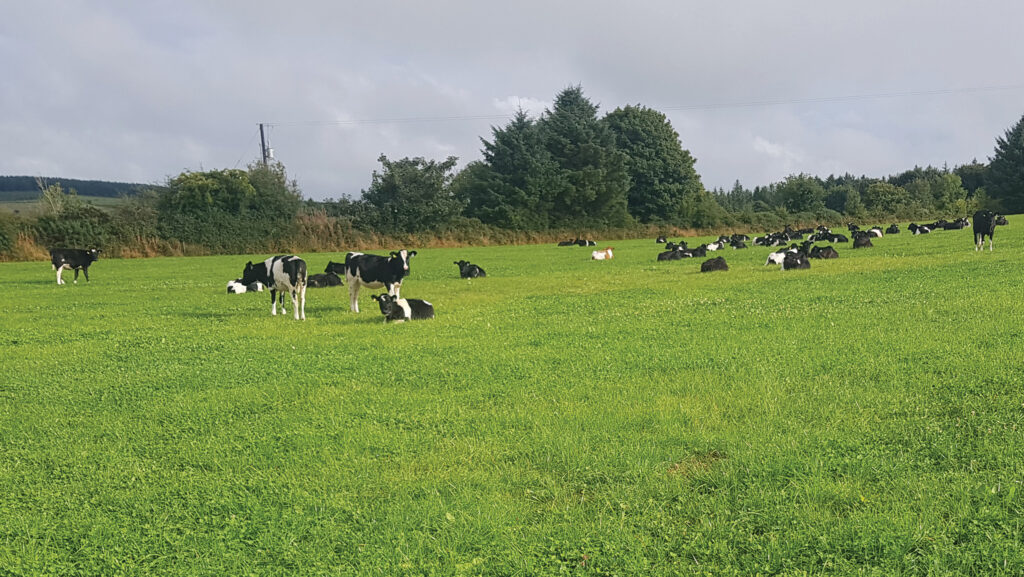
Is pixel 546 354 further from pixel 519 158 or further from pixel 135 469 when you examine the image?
pixel 519 158

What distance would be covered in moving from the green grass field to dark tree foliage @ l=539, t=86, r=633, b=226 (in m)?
56.6

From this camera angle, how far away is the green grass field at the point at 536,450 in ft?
12.5

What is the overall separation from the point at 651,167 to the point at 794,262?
58.8 metres

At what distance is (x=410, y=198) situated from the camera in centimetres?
5881

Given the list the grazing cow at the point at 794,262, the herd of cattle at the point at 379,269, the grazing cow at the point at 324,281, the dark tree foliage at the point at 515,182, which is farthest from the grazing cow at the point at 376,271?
the dark tree foliage at the point at 515,182

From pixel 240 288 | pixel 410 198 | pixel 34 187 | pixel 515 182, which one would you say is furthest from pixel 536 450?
pixel 34 187

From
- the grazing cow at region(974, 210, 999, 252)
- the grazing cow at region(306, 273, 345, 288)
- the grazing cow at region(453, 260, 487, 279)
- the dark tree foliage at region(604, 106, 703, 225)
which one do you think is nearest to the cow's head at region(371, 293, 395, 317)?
the grazing cow at region(306, 273, 345, 288)

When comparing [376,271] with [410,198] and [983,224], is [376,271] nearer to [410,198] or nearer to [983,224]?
[983,224]

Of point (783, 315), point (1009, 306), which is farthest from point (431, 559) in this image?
point (1009, 306)

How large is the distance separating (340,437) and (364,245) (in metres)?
47.7

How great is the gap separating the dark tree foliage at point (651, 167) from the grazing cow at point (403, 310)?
→ 65993mm

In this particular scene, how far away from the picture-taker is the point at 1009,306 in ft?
33.0

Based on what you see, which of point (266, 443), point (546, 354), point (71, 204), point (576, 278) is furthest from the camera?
point (71, 204)

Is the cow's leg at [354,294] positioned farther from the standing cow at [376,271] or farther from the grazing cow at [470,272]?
the grazing cow at [470,272]
